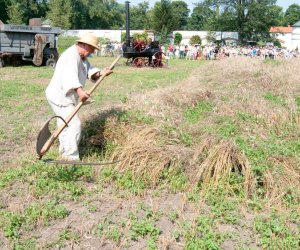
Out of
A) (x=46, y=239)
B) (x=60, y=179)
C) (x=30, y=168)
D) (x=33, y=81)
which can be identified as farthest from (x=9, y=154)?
(x=33, y=81)

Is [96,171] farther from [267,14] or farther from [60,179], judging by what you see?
[267,14]

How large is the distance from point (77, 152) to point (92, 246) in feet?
6.04

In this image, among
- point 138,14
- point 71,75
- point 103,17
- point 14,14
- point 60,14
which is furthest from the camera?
point 138,14

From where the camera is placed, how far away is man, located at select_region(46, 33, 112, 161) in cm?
484

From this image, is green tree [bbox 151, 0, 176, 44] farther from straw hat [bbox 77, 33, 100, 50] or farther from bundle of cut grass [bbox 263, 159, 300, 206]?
bundle of cut grass [bbox 263, 159, 300, 206]

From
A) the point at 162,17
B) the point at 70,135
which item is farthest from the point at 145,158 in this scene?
the point at 162,17

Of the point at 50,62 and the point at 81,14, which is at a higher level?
the point at 81,14

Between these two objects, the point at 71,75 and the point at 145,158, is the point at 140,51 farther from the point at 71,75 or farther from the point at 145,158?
the point at 145,158

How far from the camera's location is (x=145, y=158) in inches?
182

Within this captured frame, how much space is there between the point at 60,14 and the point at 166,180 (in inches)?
2216

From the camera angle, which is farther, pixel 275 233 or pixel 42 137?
pixel 42 137

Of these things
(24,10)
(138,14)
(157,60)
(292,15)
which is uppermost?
(292,15)

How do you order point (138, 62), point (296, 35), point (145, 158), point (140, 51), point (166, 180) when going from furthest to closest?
point (296, 35) → point (138, 62) → point (140, 51) → point (145, 158) → point (166, 180)

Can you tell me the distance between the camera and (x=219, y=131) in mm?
5250
